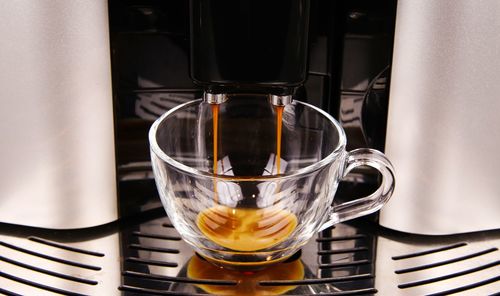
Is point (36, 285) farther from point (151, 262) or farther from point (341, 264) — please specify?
point (341, 264)

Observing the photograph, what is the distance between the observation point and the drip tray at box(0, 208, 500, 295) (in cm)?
42

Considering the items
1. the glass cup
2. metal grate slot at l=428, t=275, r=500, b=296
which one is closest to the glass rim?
the glass cup

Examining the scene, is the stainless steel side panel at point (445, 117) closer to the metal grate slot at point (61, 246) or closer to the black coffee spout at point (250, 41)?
the black coffee spout at point (250, 41)

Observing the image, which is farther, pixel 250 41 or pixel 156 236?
pixel 156 236

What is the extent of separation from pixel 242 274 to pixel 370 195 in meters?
0.10

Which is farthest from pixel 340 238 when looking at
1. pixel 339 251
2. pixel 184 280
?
pixel 184 280

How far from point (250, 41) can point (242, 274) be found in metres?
0.15

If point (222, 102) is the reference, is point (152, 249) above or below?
below

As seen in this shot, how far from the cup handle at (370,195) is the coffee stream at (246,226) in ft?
0.12

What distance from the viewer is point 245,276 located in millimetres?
444

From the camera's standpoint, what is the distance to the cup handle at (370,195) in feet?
1.49

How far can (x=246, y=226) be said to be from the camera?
1.46ft

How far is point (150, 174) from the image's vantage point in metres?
0.52

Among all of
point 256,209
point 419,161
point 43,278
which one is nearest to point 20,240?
point 43,278
